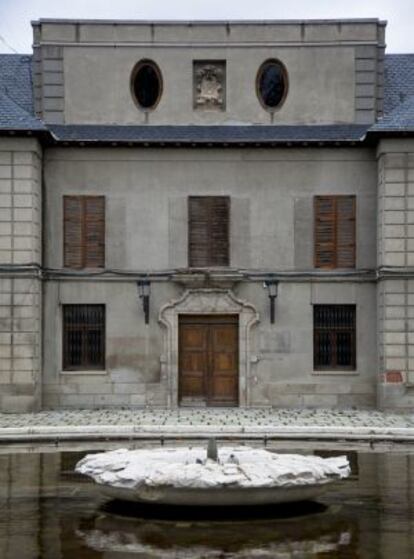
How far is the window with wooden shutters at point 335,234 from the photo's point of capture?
2995 cm

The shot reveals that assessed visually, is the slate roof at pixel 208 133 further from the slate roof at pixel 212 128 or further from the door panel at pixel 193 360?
the door panel at pixel 193 360

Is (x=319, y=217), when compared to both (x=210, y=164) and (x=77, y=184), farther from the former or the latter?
(x=77, y=184)

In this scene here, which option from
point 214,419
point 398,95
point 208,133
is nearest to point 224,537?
point 214,419

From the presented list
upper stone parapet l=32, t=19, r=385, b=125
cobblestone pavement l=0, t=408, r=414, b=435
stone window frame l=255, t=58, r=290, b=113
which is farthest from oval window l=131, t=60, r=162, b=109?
cobblestone pavement l=0, t=408, r=414, b=435

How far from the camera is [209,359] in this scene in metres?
30.0

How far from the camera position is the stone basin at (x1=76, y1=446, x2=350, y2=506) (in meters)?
13.6

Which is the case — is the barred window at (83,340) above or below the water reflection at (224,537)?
above

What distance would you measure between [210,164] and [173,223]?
5.98ft

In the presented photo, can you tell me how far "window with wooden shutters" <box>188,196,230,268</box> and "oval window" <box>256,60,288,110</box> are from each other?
2.96 meters

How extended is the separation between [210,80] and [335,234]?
17.5 feet

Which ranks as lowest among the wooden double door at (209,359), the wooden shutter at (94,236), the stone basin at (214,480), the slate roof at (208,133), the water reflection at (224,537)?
the water reflection at (224,537)

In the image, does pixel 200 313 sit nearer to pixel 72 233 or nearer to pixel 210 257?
pixel 210 257

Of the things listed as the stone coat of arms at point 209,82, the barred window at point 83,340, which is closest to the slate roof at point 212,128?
the stone coat of arms at point 209,82

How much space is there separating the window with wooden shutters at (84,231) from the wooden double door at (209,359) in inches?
111
